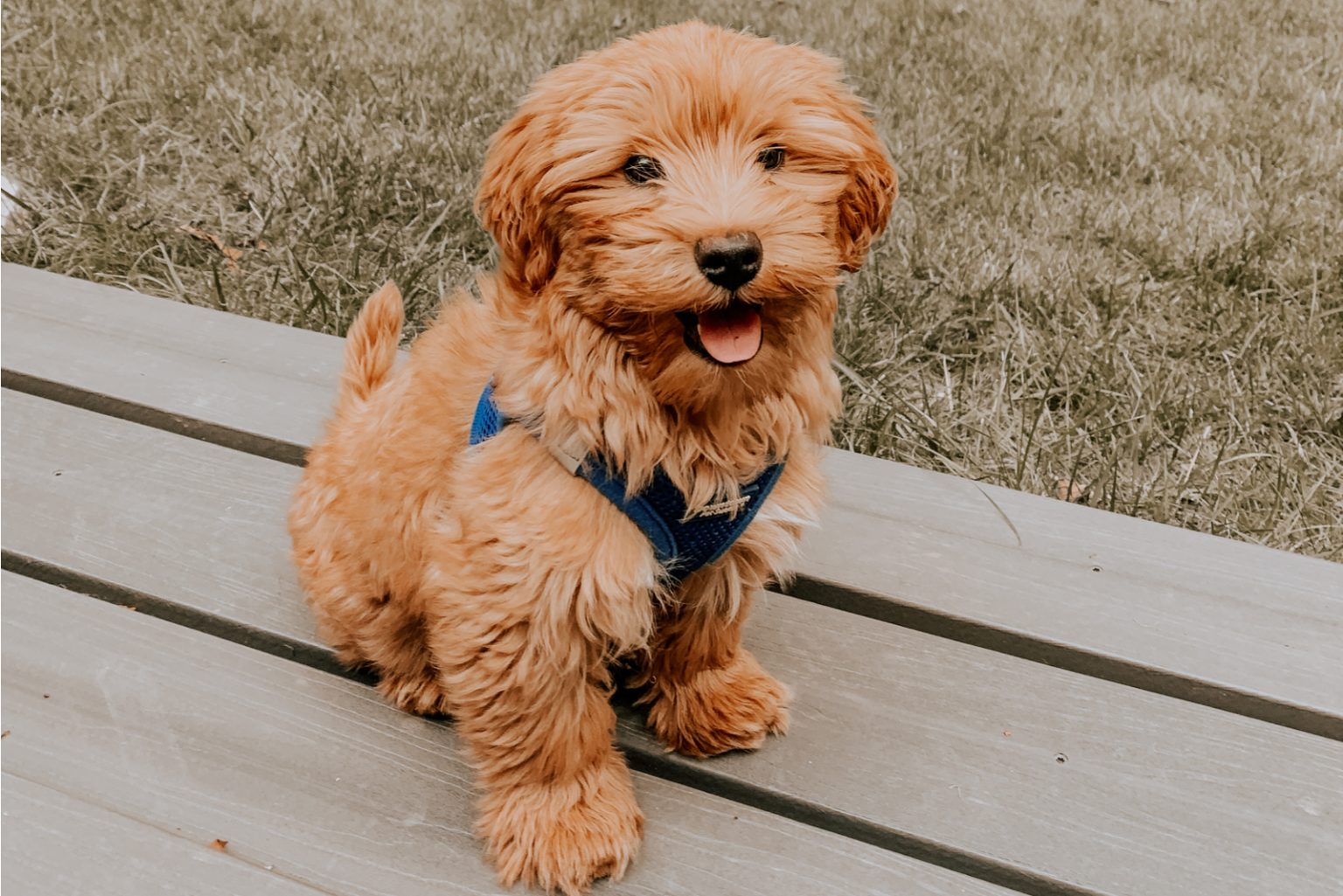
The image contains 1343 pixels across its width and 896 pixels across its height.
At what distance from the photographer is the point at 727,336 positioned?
146cm

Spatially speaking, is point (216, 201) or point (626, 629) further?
point (216, 201)

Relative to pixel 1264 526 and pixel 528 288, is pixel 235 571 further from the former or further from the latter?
pixel 1264 526

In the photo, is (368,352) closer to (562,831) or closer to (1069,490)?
(562,831)

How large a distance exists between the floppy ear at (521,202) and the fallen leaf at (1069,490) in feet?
5.64

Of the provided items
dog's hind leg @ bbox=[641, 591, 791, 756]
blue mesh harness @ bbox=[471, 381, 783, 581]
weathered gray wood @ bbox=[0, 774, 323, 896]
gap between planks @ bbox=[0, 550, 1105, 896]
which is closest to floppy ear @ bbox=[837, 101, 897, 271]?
blue mesh harness @ bbox=[471, 381, 783, 581]

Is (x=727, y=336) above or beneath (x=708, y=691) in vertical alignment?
above

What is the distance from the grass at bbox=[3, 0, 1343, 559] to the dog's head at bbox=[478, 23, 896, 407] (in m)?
1.44

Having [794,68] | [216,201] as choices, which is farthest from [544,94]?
[216,201]

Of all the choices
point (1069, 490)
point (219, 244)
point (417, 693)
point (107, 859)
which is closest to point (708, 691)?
point (417, 693)

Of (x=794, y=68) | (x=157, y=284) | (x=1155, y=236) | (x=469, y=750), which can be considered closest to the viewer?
(x=794, y=68)

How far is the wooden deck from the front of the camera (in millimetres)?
1706

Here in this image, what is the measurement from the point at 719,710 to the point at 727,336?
2.33 feet

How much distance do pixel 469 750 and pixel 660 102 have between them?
1.06 m

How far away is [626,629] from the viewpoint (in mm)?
1656
